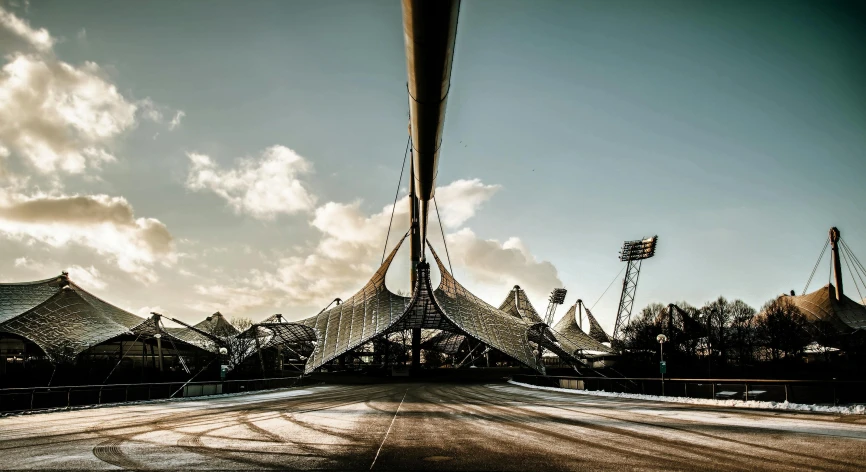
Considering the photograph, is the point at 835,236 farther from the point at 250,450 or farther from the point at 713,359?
the point at 250,450

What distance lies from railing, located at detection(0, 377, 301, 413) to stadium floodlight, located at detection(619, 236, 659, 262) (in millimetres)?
91199

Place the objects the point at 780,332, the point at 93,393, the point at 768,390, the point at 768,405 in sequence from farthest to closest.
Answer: the point at 780,332 < the point at 93,393 < the point at 768,390 < the point at 768,405

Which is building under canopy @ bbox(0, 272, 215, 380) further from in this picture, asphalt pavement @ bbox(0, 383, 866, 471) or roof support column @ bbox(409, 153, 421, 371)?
asphalt pavement @ bbox(0, 383, 866, 471)

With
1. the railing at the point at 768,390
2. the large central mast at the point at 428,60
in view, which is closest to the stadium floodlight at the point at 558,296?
the railing at the point at 768,390

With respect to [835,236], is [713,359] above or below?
below

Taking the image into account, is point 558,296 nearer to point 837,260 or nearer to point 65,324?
point 837,260

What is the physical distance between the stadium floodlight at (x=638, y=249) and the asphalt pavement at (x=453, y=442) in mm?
96785

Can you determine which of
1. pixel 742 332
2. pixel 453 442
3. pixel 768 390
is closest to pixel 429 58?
pixel 453 442

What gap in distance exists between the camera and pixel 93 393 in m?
24.2

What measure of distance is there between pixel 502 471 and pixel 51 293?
3057 inches

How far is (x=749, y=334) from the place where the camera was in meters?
86.0

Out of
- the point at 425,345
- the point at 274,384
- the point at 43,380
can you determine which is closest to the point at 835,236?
the point at 425,345

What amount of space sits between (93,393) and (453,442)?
67.5ft

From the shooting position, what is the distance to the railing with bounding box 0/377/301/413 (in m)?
20.8
